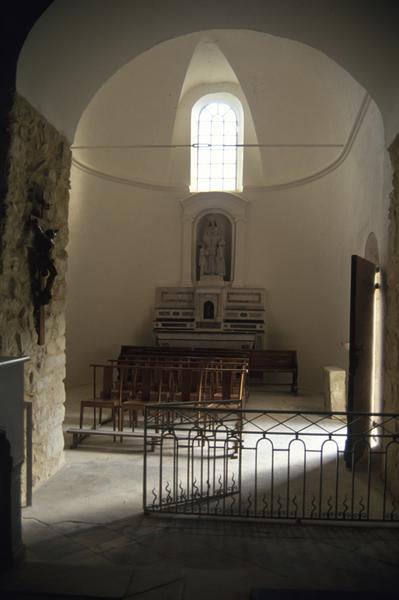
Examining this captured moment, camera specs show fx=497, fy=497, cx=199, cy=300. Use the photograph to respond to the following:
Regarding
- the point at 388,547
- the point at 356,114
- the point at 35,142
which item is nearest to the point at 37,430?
the point at 35,142

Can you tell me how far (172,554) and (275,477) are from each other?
2.03 metres

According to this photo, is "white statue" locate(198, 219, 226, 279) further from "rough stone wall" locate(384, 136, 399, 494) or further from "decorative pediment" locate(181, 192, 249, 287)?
"rough stone wall" locate(384, 136, 399, 494)

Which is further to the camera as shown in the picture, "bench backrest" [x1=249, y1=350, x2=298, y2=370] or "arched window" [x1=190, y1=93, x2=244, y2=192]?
"arched window" [x1=190, y1=93, x2=244, y2=192]

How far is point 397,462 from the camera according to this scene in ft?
15.2

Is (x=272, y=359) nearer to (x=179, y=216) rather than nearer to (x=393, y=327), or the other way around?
(x=179, y=216)

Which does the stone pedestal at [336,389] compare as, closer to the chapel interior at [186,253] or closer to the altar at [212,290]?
the chapel interior at [186,253]

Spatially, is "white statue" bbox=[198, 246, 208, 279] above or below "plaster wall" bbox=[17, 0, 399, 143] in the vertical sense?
below

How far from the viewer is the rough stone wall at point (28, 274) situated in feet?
14.0

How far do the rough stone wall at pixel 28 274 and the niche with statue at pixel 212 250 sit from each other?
6.95 metres

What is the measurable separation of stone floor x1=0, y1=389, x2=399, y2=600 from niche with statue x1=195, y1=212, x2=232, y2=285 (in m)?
7.77

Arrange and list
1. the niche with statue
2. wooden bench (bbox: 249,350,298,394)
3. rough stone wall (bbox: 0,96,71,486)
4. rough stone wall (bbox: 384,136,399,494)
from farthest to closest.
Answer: the niche with statue, wooden bench (bbox: 249,350,298,394), rough stone wall (bbox: 384,136,399,494), rough stone wall (bbox: 0,96,71,486)

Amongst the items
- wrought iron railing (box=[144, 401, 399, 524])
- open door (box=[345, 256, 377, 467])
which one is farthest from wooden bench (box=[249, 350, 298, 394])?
open door (box=[345, 256, 377, 467])

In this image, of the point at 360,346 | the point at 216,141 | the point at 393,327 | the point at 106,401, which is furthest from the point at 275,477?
the point at 216,141

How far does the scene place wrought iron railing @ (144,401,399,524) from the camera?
13.4ft
